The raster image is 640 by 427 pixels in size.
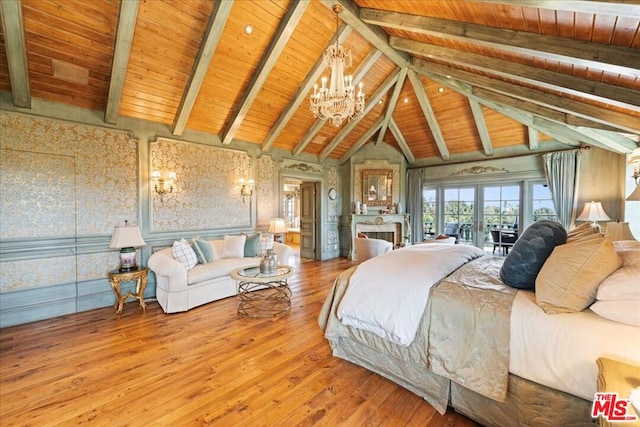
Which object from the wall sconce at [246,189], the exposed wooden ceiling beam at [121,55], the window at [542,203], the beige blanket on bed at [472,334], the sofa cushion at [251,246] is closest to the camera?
the beige blanket on bed at [472,334]

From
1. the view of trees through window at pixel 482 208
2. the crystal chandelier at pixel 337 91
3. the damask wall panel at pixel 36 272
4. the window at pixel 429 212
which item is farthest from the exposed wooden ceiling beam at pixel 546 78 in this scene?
the damask wall panel at pixel 36 272

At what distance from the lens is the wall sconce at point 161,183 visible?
4.39 meters

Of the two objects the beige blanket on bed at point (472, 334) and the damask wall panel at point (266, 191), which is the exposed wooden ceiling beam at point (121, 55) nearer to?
the damask wall panel at point (266, 191)

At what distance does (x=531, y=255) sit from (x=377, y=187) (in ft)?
18.9

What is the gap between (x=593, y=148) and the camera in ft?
16.4

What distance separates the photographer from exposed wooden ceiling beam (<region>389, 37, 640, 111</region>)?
254 cm

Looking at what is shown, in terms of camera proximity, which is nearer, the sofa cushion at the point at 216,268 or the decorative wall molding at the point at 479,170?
the sofa cushion at the point at 216,268

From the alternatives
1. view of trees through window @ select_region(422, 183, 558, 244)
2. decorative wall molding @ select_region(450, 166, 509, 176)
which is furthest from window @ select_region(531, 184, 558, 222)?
decorative wall molding @ select_region(450, 166, 509, 176)

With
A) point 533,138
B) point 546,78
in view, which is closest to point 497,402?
point 546,78

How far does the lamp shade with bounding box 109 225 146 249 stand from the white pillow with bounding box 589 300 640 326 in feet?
14.7

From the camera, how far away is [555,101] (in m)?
3.39

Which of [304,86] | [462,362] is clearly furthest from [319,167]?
[462,362]

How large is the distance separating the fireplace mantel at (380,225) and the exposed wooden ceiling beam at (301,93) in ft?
10.1

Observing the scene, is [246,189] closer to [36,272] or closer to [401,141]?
[36,272]
